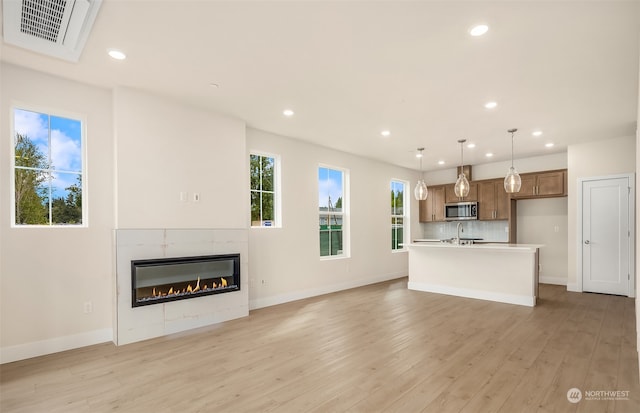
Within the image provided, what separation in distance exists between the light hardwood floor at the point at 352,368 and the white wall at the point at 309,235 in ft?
3.35

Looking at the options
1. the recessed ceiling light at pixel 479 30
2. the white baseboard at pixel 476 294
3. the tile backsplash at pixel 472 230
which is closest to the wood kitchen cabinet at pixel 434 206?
the tile backsplash at pixel 472 230

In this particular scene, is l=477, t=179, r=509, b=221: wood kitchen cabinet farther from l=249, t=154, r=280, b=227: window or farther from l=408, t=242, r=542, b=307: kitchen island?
l=249, t=154, r=280, b=227: window

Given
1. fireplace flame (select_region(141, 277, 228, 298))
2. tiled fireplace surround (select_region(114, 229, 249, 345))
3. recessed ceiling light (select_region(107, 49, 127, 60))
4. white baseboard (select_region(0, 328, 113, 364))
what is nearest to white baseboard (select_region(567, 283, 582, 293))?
tiled fireplace surround (select_region(114, 229, 249, 345))

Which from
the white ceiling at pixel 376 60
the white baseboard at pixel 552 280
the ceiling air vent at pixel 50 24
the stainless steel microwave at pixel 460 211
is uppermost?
the ceiling air vent at pixel 50 24

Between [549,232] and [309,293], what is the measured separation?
5.47 m

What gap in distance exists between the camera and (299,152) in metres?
5.86

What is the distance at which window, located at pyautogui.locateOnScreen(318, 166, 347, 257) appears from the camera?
253 inches

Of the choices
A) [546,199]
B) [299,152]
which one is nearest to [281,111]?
[299,152]

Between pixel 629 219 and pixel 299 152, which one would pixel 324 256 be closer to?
pixel 299 152

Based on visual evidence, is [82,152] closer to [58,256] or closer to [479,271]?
[58,256]

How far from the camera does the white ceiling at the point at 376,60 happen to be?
2369 mm

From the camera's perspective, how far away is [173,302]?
398 cm

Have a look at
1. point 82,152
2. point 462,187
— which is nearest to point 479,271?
point 462,187

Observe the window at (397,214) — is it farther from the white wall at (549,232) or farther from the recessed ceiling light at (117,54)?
the recessed ceiling light at (117,54)
